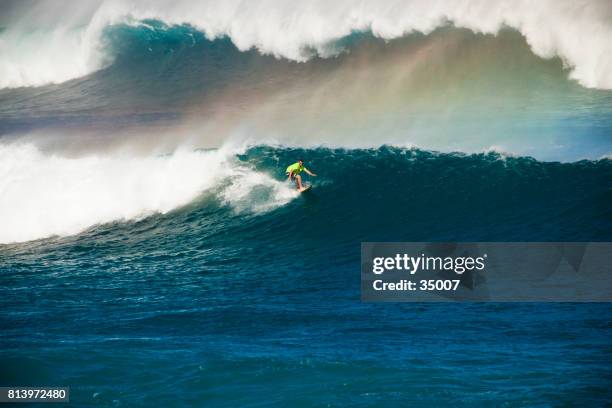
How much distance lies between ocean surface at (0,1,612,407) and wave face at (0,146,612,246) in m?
0.04

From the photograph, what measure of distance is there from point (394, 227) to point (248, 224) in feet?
7.38

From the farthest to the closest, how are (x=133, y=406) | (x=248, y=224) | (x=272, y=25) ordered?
1. (x=272, y=25)
2. (x=248, y=224)
3. (x=133, y=406)

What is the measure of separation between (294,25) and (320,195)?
4.43 m

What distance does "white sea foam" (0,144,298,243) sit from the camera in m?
12.1

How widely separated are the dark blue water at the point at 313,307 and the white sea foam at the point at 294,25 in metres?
2.67

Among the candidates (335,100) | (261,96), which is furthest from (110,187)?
(335,100)

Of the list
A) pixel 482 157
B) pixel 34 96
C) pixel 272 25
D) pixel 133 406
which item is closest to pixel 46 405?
pixel 133 406

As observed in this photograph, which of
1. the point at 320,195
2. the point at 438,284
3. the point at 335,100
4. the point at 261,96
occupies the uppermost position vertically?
the point at 261,96

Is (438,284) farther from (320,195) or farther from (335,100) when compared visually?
(335,100)

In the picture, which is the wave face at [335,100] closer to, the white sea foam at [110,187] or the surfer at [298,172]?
the white sea foam at [110,187]

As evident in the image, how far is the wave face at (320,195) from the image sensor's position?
10.8m

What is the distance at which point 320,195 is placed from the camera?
11891 millimetres

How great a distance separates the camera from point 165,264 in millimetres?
10281

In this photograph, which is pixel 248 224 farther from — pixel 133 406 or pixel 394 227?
pixel 133 406
